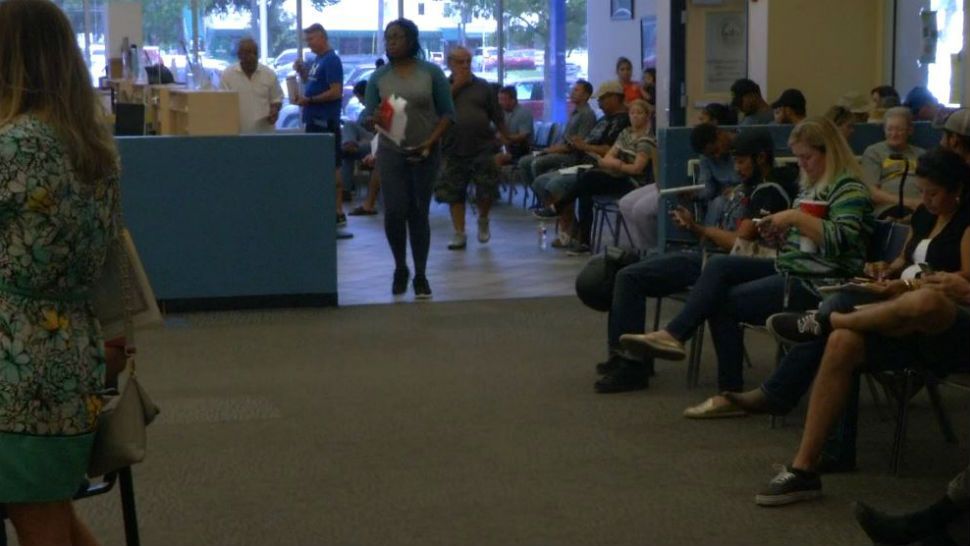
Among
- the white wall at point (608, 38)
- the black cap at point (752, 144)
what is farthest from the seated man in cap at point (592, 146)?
the white wall at point (608, 38)

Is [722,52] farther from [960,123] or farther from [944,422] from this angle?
[944,422]

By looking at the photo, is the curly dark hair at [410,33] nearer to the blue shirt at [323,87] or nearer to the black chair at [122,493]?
the blue shirt at [323,87]

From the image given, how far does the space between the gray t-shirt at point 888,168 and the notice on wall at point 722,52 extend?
4.44m

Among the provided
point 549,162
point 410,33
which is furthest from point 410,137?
point 549,162

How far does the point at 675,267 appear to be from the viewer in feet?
21.8

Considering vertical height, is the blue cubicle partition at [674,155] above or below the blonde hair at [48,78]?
below

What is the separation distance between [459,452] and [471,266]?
534 cm

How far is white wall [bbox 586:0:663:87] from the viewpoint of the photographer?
19016mm

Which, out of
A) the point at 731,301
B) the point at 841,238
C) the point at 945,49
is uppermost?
the point at 945,49

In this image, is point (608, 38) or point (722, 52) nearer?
point (722, 52)

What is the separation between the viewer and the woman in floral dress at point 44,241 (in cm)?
294

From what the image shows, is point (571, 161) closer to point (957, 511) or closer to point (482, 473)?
point (482, 473)

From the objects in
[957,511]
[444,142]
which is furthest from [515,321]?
[957,511]

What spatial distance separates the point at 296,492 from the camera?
204 inches
